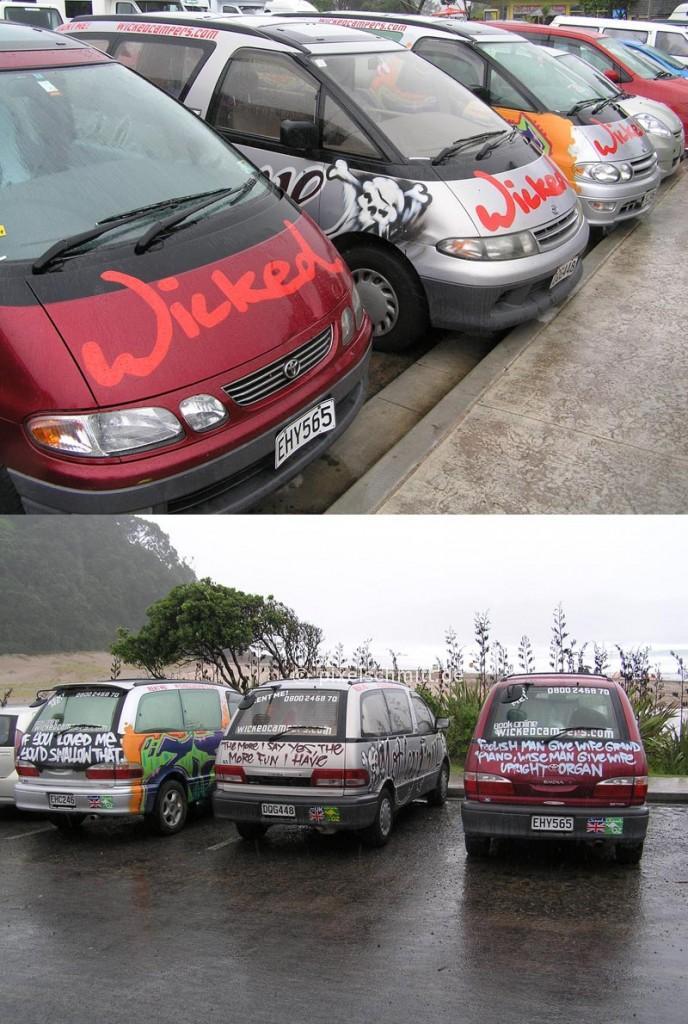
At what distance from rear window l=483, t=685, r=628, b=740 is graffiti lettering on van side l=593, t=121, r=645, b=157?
6.60m

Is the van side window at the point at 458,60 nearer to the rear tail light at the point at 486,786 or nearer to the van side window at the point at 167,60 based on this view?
the van side window at the point at 167,60

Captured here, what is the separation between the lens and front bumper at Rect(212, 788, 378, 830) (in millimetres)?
6773

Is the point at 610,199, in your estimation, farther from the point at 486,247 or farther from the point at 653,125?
the point at 486,247

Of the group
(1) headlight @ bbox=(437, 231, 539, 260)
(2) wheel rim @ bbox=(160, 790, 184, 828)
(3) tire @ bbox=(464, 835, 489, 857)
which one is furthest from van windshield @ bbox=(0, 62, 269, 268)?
(2) wheel rim @ bbox=(160, 790, 184, 828)

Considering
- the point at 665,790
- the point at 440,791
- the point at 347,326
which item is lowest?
the point at 440,791

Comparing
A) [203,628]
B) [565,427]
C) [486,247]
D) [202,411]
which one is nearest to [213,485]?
[202,411]

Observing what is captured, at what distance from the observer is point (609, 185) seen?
1095cm

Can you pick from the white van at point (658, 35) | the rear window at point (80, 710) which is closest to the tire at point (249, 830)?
the rear window at point (80, 710)

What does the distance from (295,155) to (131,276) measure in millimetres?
3415

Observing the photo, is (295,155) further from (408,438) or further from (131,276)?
(131,276)

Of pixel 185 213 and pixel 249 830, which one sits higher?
pixel 185 213

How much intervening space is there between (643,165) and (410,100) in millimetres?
3967

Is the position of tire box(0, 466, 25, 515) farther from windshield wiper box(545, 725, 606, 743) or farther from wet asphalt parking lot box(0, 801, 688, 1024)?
windshield wiper box(545, 725, 606, 743)

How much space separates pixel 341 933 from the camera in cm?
522
